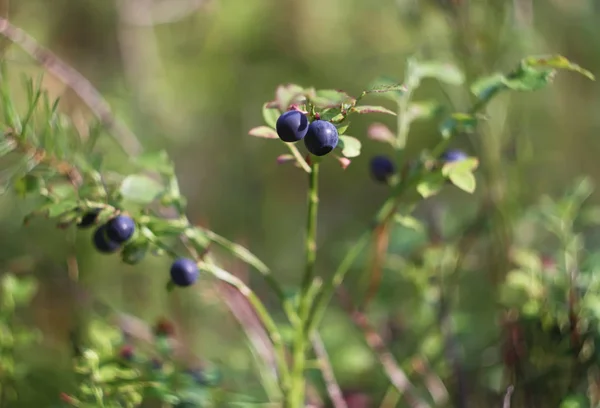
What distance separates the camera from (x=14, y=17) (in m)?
1.49

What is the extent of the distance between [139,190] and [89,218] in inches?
2.0

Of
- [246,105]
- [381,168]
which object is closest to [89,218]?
[381,168]

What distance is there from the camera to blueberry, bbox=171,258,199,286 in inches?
22.7

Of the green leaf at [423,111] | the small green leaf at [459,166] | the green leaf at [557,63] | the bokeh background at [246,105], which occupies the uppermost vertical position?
the green leaf at [557,63]

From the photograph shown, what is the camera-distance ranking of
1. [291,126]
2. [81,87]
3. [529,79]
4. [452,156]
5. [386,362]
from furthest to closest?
[81,87], [386,362], [452,156], [529,79], [291,126]

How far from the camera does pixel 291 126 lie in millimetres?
468

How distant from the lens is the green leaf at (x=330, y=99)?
474mm

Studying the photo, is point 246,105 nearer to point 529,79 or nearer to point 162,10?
point 162,10

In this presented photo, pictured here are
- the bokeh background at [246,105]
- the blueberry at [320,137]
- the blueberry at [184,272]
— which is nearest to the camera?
the blueberry at [320,137]

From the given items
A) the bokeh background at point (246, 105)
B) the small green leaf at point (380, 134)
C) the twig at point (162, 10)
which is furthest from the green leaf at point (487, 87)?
the twig at point (162, 10)

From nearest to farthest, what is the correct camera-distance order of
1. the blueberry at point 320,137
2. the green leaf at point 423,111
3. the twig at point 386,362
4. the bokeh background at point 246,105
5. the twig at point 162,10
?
1. the blueberry at point 320,137
2. the green leaf at point 423,111
3. the twig at point 386,362
4. the bokeh background at point 246,105
5. the twig at point 162,10

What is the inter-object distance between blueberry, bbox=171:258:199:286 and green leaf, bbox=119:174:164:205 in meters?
0.06

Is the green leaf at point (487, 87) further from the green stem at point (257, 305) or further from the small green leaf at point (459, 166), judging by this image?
the green stem at point (257, 305)

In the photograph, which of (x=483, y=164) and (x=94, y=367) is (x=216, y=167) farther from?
(x=94, y=367)
